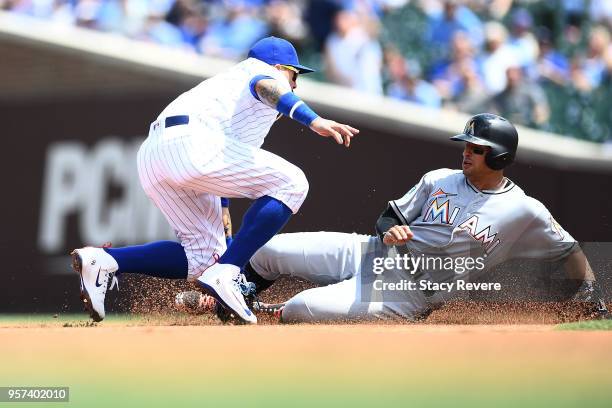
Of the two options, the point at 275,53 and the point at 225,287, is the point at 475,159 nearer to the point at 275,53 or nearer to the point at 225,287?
the point at 275,53

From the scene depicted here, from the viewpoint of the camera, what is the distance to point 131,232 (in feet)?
26.4

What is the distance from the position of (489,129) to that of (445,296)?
2.87 feet

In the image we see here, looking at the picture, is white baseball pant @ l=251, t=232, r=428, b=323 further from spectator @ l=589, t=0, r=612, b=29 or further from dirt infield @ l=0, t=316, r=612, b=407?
spectator @ l=589, t=0, r=612, b=29

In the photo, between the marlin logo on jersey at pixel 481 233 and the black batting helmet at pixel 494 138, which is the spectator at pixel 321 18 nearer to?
the black batting helmet at pixel 494 138

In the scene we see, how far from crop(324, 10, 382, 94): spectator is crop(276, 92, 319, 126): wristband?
12.9ft

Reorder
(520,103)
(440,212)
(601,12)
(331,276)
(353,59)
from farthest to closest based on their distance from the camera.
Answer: (601,12) → (353,59) → (520,103) → (331,276) → (440,212)

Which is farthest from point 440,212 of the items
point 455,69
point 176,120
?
point 455,69

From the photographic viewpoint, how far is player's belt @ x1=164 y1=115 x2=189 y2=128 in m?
4.64

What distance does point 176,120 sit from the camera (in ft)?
15.3

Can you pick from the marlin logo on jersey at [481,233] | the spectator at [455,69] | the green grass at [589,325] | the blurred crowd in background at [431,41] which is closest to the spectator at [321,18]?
the blurred crowd in background at [431,41]

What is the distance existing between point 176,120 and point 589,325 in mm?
2145

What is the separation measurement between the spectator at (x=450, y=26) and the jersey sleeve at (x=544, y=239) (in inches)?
168

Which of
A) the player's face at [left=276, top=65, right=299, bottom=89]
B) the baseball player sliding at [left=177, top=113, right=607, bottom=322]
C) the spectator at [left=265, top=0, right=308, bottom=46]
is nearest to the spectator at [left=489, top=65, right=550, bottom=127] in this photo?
the spectator at [left=265, top=0, right=308, bottom=46]

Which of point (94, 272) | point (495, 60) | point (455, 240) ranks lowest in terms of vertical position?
point (94, 272)
